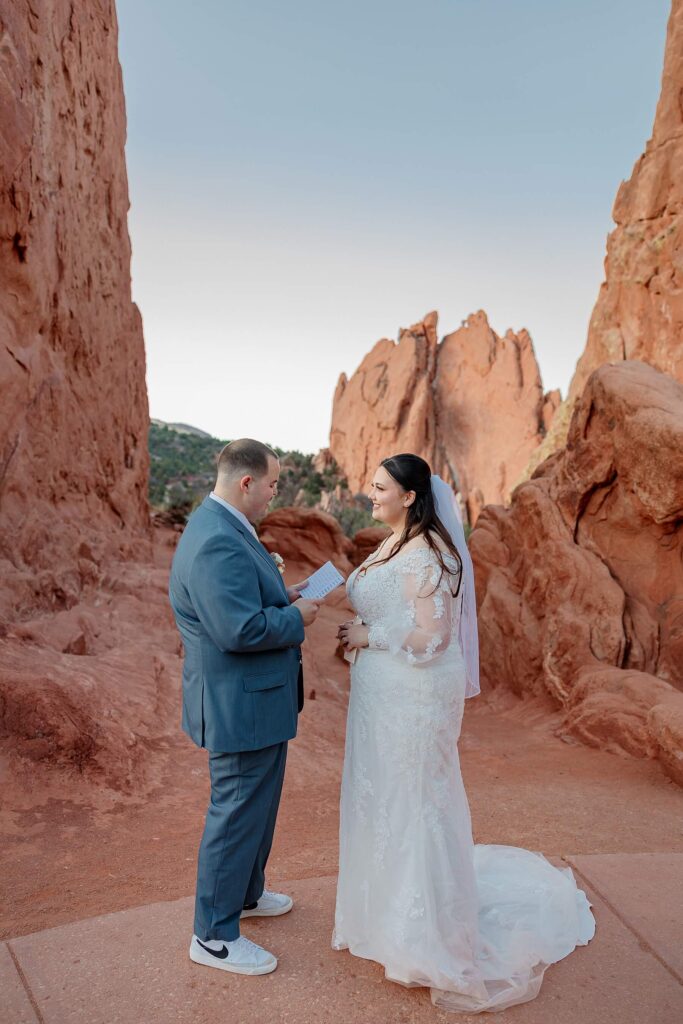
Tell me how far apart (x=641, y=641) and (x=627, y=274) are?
14696 mm

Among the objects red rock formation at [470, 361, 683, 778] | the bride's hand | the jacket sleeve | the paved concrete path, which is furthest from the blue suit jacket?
red rock formation at [470, 361, 683, 778]

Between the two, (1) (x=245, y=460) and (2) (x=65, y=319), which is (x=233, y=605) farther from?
(2) (x=65, y=319)

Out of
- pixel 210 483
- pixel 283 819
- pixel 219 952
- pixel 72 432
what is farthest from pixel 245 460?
pixel 210 483

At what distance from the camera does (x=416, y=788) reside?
313 centimetres

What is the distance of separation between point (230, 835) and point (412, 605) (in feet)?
3.77

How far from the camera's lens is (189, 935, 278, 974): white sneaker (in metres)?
3.09

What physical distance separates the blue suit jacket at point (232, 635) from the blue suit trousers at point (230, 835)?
117mm

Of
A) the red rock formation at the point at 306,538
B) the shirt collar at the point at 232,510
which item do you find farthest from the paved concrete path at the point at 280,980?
the red rock formation at the point at 306,538

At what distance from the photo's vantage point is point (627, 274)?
66.1 feet

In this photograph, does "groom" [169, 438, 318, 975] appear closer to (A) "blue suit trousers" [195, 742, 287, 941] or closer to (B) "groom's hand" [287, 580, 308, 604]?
(A) "blue suit trousers" [195, 742, 287, 941]

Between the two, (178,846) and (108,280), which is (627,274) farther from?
(178,846)

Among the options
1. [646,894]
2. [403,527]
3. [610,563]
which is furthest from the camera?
[610,563]

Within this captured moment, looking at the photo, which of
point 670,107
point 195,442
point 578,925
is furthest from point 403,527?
point 195,442

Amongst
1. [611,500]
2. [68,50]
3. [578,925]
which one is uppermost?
[68,50]
